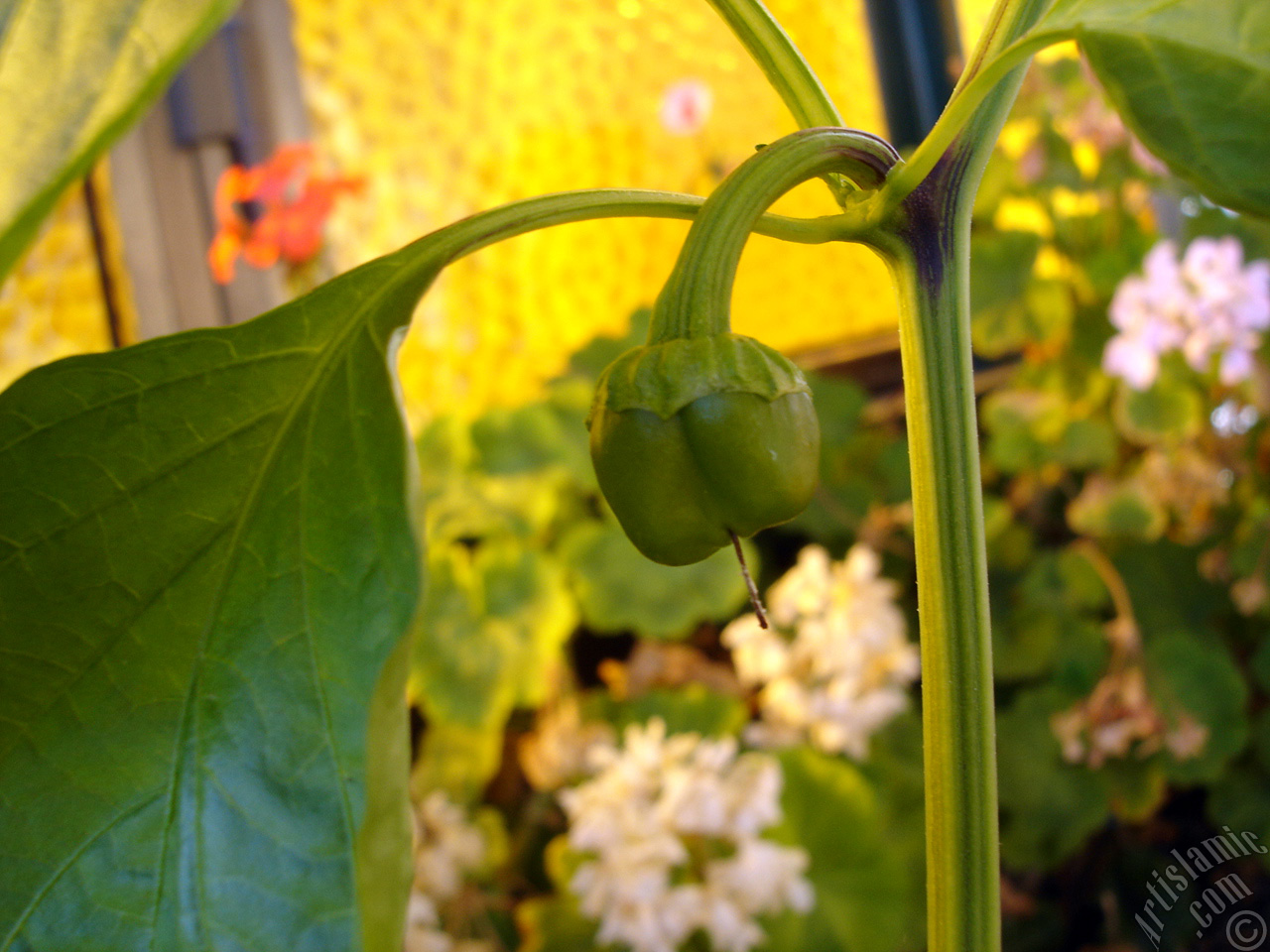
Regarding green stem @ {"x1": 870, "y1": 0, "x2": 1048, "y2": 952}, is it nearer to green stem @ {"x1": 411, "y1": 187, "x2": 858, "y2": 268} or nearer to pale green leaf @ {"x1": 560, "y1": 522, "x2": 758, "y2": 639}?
green stem @ {"x1": 411, "y1": 187, "x2": 858, "y2": 268}

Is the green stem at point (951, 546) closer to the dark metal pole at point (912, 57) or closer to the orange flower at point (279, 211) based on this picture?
the orange flower at point (279, 211)

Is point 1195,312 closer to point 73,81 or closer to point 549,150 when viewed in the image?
point 549,150

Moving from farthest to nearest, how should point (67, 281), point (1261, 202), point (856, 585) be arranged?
point (67, 281)
point (856, 585)
point (1261, 202)

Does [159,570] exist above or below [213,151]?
below

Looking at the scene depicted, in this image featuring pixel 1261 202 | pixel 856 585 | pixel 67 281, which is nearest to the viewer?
pixel 1261 202

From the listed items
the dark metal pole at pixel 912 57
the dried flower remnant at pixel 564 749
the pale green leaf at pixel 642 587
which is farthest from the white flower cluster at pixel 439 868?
the dark metal pole at pixel 912 57

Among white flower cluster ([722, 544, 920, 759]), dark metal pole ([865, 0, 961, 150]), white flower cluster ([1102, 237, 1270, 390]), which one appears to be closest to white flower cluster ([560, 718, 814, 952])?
white flower cluster ([722, 544, 920, 759])

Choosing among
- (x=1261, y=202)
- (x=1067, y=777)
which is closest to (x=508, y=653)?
(x=1067, y=777)

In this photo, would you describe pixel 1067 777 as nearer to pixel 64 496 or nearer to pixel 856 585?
pixel 856 585
